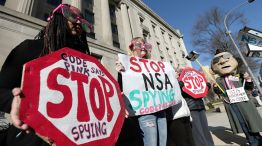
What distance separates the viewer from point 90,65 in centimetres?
115

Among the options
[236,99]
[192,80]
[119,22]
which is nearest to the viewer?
[236,99]

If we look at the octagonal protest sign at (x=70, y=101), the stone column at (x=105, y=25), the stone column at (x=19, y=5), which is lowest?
the octagonal protest sign at (x=70, y=101)

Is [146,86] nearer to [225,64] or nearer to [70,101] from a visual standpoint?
[70,101]

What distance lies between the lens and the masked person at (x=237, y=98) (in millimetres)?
2727

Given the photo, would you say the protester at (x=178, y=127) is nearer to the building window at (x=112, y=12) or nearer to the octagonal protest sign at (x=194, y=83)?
the octagonal protest sign at (x=194, y=83)

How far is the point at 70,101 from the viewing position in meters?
0.84

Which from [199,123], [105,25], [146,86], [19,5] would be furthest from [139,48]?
[105,25]

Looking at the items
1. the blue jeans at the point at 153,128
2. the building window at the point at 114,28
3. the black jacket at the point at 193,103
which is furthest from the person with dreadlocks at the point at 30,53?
the building window at the point at 114,28

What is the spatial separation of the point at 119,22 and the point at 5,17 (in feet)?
41.7

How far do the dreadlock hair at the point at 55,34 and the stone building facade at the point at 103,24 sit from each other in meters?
6.67

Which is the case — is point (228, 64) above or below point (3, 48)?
below

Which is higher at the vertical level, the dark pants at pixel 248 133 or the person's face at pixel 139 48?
the person's face at pixel 139 48

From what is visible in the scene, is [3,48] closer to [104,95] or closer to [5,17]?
[5,17]

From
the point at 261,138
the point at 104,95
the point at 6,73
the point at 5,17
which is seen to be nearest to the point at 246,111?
the point at 261,138
